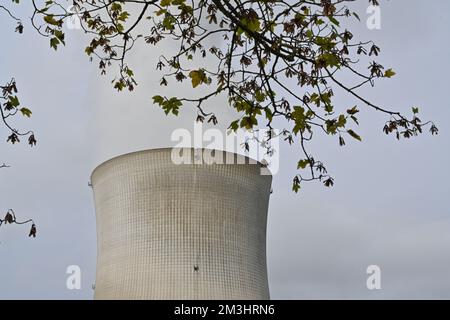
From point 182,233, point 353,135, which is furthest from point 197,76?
point 182,233

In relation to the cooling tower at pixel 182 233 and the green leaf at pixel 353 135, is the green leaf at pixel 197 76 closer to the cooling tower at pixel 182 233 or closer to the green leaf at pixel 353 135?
the green leaf at pixel 353 135

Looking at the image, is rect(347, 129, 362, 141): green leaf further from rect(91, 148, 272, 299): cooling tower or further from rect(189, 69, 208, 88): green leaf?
rect(91, 148, 272, 299): cooling tower

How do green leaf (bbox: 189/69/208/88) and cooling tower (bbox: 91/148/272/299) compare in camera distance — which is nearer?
green leaf (bbox: 189/69/208/88)

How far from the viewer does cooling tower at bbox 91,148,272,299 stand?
735 inches

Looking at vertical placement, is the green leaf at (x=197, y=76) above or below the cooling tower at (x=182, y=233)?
below

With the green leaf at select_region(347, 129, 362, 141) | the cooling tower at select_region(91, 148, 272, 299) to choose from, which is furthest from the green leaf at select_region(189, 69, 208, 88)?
the cooling tower at select_region(91, 148, 272, 299)

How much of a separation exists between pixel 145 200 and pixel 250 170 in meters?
3.33

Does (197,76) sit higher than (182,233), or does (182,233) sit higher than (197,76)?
(182,233)

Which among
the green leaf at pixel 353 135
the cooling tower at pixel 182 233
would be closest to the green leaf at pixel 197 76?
the green leaf at pixel 353 135

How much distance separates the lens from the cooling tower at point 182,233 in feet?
61.3

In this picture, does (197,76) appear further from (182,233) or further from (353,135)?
(182,233)

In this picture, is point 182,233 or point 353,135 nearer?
point 353,135

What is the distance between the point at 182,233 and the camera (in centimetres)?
1903
